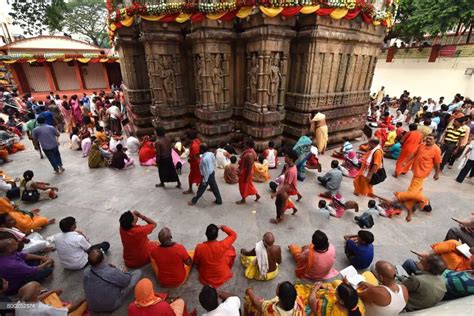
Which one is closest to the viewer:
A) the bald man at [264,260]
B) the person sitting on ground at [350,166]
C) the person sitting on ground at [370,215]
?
the bald man at [264,260]

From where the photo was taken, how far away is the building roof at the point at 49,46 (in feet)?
70.4

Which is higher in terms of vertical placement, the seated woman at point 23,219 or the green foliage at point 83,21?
the green foliage at point 83,21

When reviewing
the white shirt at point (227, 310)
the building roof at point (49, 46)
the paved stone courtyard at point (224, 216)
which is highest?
the building roof at point (49, 46)

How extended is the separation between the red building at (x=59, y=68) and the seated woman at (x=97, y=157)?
57.9ft

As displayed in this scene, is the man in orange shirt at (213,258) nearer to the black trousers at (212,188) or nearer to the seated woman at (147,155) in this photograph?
A: the black trousers at (212,188)

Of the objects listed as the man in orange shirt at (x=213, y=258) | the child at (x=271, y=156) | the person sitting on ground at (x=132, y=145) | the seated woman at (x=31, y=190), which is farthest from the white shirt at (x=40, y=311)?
the person sitting on ground at (x=132, y=145)

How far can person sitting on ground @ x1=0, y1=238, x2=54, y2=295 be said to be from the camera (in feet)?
9.78

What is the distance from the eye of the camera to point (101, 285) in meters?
2.80

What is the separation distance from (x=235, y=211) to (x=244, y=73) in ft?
17.2

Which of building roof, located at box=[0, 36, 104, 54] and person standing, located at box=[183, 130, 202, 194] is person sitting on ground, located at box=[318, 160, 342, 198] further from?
building roof, located at box=[0, 36, 104, 54]

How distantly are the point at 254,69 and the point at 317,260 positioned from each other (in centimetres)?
592

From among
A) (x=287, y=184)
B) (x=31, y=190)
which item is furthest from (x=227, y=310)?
(x=31, y=190)

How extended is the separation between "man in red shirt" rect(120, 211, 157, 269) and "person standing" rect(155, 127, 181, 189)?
2.25m

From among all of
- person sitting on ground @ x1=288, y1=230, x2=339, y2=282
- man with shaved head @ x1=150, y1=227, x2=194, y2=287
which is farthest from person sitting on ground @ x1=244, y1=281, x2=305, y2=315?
man with shaved head @ x1=150, y1=227, x2=194, y2=287
